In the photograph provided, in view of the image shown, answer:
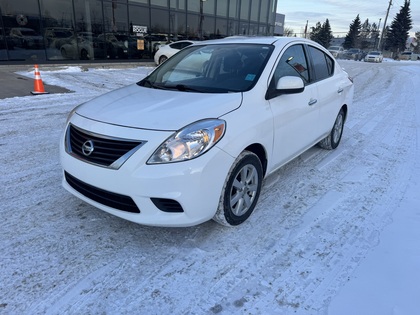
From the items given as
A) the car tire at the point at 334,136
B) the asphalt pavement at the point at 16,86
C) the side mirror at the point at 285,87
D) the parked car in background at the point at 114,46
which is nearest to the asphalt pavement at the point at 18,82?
the asphalt pavement at the point at 16,86

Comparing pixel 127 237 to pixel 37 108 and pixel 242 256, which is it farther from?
pixel 37 108

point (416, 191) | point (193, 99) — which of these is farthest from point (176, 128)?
point (416, 191)

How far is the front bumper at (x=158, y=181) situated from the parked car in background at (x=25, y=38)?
1406cm

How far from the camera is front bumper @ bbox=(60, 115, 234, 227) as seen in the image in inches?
94.4

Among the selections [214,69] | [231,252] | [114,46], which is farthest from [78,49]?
[231,252]

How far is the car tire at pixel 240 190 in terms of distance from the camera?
Answer: 2.75 metres

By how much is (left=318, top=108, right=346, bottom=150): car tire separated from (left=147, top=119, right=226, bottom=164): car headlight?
3.00 m

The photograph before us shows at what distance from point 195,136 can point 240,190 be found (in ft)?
2.47

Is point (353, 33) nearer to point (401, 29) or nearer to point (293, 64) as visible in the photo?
point (401, 29)

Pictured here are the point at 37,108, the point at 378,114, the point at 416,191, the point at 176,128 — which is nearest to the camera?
the point at 176,128

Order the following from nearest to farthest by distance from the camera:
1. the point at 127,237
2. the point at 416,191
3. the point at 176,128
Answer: the point at 176,128
the point at 127,237
the point at 416,191

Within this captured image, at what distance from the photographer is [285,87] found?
3133 mm

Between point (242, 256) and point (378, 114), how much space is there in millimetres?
6674

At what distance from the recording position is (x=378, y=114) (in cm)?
779
